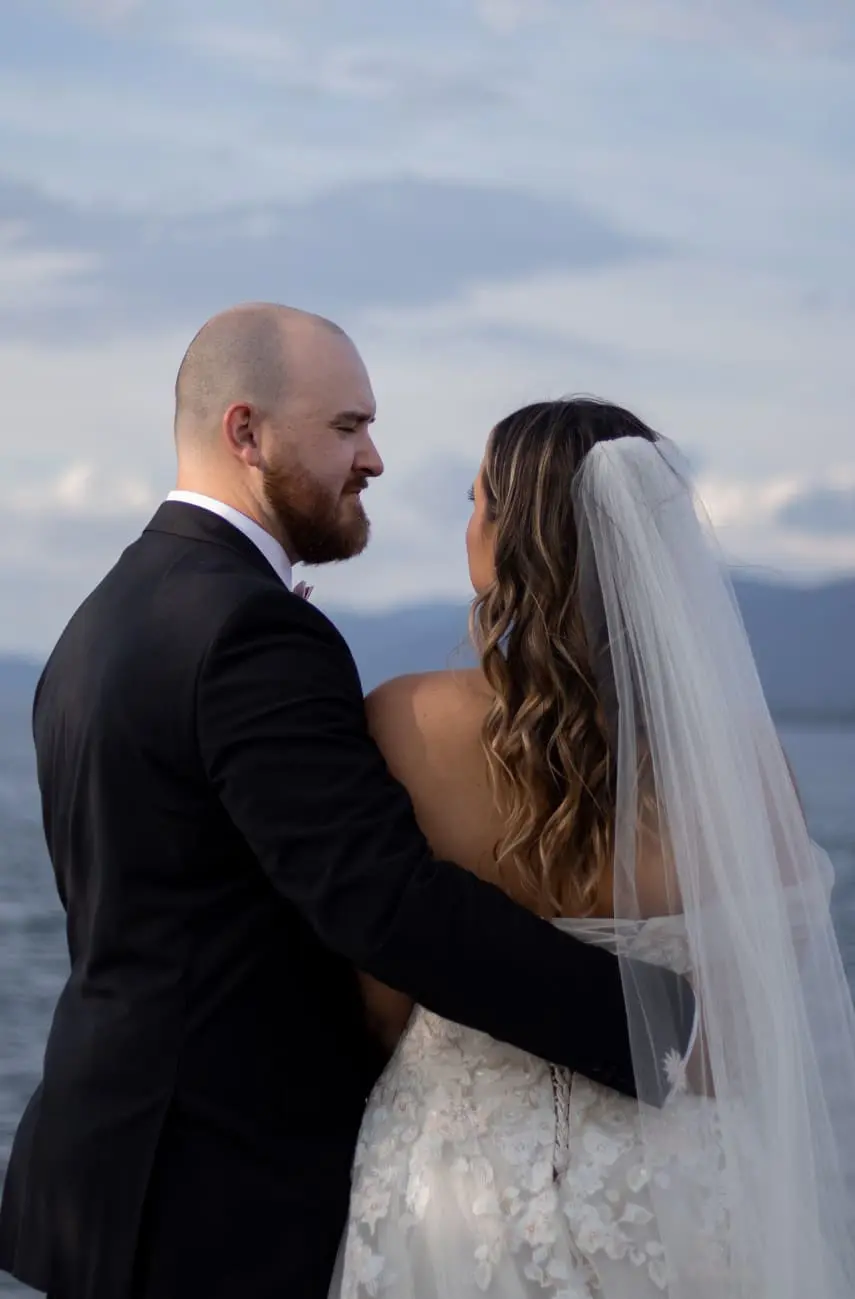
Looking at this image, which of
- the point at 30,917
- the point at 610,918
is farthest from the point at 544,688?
the point at 30,917

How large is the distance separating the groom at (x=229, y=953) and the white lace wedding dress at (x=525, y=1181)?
0.19 ft

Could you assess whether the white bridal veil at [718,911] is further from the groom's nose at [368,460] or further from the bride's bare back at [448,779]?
the groom's nose at [368,460]

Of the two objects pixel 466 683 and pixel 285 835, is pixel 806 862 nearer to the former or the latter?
pixel 466 683

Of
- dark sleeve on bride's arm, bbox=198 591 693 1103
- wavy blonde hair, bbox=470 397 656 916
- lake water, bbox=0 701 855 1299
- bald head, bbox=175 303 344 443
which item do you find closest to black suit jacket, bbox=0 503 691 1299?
dark sleeve on bride's arm, bbox=198 591 693 1103

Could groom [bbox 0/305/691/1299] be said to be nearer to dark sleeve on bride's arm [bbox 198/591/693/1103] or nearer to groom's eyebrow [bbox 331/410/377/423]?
dark sleeve on bride's arm [bbox 198/591/693/1103]

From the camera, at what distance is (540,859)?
2.35 meters

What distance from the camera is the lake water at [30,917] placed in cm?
1021

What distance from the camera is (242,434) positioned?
2.55 metres

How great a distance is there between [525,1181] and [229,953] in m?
0.50

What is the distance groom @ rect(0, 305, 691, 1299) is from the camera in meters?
2.22

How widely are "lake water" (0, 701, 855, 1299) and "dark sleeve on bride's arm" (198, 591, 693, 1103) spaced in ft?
3.74

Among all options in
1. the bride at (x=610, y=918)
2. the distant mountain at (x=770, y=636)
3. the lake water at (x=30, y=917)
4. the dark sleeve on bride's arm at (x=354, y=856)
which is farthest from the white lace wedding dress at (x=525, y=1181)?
the lake water at (x=30, y=917)

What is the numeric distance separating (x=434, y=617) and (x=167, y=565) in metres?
17.6

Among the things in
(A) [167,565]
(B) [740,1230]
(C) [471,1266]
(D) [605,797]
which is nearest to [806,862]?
(D) [605,797]
